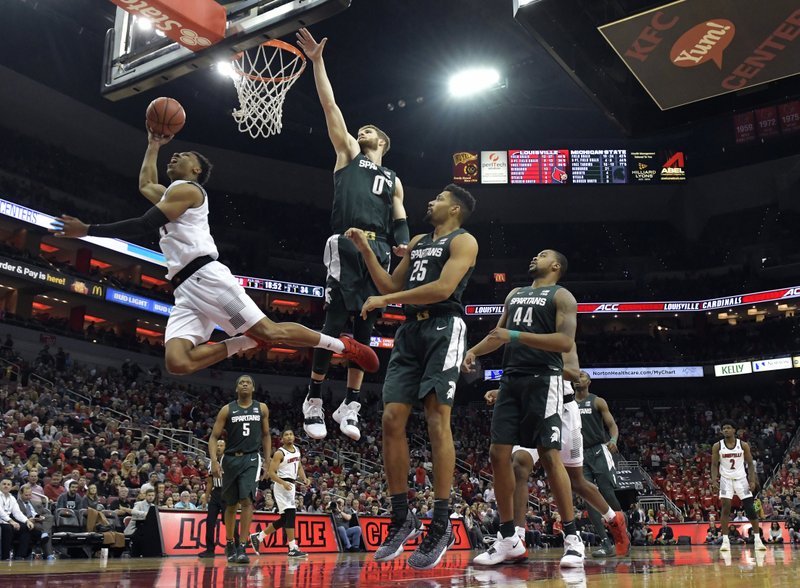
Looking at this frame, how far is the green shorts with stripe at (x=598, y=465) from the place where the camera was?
29.4 feet

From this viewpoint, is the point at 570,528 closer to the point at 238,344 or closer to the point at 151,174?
the point at 238,344

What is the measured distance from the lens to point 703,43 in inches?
282

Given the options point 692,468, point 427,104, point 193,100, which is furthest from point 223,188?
point 692,468

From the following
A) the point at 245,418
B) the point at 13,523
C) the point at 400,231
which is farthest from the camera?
the point at 13,523

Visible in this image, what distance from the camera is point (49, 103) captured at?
2745 cm

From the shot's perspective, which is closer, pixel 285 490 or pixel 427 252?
pixel 427 252

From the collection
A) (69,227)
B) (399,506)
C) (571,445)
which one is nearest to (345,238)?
(69,227)

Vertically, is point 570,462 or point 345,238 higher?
point 345,238

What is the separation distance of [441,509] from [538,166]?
87.1 feet

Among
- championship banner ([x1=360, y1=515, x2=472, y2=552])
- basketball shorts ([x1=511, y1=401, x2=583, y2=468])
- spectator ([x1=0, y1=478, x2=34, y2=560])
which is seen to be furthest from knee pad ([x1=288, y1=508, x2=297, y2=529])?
basketball shorts ([x1=511, y1=401, x2=583, y2=468])

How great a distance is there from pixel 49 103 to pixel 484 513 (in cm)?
2160

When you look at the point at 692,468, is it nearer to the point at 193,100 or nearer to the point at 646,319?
the point at 646,319

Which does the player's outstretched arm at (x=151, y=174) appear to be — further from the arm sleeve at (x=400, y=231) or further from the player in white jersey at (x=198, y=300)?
the arm sleeve at (x=400, y=231)

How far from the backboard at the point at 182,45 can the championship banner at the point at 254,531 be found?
611 cm
